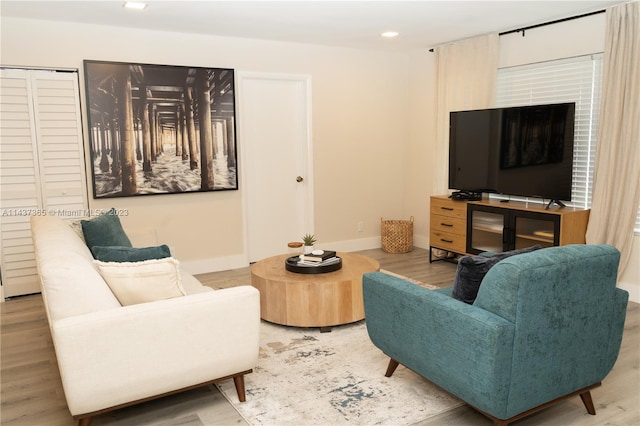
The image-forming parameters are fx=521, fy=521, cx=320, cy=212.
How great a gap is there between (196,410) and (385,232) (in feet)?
13.1

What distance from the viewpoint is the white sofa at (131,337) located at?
2223mm

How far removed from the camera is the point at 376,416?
2.59 m

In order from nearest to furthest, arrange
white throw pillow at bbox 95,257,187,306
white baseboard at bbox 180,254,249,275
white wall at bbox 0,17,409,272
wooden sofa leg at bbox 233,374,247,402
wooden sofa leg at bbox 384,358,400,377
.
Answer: white throw pillow at bbox 95,257,187,306 < wooden sofa leg at bbox 233,374,247,402 < wooden sofa leg at bbox 384,358,400,377 < white wall at bbox 0,17,409,272 < white baseboard at bbox 180,254,249,275

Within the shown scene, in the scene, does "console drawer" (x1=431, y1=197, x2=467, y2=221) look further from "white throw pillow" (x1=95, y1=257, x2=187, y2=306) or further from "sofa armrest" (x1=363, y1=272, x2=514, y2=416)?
"white throw pillow" (x1=95, y1=257, x2=187, y2=306)

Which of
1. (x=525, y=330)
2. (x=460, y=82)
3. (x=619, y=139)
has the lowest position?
(x=525, y=330)

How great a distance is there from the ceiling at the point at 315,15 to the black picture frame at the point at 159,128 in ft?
1.54

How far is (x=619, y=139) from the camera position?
4250mm

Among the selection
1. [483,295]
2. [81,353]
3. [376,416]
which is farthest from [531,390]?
[81,353]

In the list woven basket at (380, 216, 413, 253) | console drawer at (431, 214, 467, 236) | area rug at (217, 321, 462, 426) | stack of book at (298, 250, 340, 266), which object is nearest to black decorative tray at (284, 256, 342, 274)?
stack of book at (298, 250, 340, 266)

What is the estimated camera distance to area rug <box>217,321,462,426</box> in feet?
8.56

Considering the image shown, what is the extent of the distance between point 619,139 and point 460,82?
6.22 feet

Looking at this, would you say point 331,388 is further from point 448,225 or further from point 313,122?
point 313,122

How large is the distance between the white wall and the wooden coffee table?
1.87m

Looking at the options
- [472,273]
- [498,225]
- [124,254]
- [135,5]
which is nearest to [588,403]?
[472,273]
